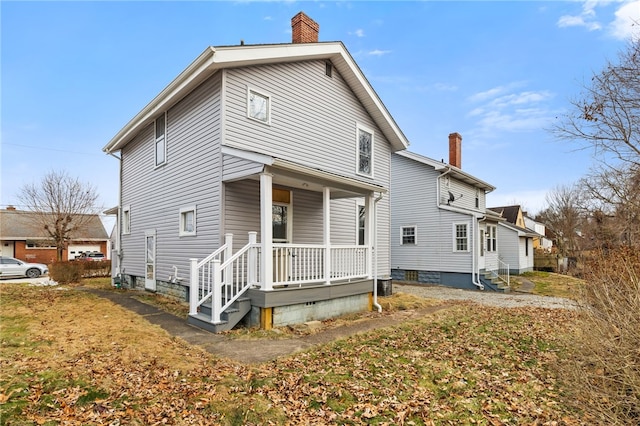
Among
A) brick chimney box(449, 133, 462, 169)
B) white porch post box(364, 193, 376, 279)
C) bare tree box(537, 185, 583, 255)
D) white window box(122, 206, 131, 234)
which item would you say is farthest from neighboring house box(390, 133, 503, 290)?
bare tree box(537, 185, 583, 255)

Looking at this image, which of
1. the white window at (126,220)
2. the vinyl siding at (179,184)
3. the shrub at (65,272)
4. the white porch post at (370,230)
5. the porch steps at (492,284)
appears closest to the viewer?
the vinyl siding at (179,184)

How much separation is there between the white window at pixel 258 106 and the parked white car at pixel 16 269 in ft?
76.0

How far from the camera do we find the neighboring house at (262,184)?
799 cm

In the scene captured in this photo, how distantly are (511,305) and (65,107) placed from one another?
2517 cm

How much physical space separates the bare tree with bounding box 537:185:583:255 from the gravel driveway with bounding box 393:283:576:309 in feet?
67.6

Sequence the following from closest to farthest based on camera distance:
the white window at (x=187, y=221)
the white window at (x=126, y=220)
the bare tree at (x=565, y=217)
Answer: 1. the white window at (x=187, y=221)
2. the white window at (x=126, y=220)
3. the bare tree at (x=565, y=217)

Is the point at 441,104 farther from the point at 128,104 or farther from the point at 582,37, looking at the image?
the point at 128,104

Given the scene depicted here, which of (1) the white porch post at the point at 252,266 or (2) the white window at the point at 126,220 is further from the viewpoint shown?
(2) the white window at the point at 126,220

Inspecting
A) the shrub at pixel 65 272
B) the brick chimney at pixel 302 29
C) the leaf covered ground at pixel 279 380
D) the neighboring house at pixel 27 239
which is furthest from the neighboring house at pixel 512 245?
A: the neighboring house at pixel 27 239

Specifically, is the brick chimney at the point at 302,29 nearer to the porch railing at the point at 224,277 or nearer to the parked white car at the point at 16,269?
the porch railing at the point at 224,277

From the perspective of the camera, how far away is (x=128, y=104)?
19516 millimetres

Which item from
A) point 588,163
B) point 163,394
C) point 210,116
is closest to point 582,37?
point 588,163

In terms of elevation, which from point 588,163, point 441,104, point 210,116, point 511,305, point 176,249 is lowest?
point 511,305

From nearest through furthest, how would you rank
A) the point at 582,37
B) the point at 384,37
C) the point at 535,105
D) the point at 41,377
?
1. the point at 41,377
2. the point at 582,37
3. the point at 535,105
4. the point at 384,37
